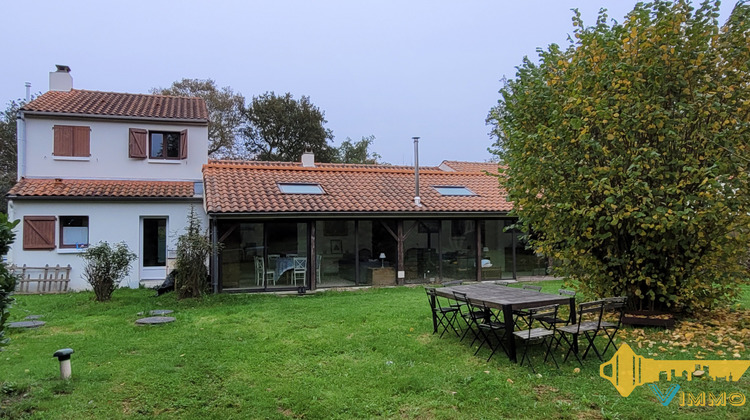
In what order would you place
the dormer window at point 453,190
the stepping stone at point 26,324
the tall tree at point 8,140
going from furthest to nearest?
the tall tree at point 8,140, the dormer window at point 453,190, the stepping stone at point 26,324

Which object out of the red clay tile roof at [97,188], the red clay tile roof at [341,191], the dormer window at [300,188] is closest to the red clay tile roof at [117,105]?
the red clay tile roof at [97,188]

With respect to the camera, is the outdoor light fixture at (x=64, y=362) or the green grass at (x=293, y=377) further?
the outdoor light fixture at (x=64, y=362)

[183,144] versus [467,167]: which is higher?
[183,144]

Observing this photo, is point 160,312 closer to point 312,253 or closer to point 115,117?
point 312,253

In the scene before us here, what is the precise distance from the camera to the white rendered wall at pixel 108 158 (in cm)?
1337

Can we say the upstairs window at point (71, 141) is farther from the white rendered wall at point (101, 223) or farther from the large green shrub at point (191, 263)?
the large green shrub at point (191, 263)

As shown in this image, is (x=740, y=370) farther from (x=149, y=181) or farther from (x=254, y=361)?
(x=149, y=181)

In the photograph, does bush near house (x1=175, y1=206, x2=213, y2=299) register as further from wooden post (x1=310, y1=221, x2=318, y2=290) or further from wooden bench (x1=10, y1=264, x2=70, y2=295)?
wooden bench (x1=10, y1=264, x2=70, y2=295)

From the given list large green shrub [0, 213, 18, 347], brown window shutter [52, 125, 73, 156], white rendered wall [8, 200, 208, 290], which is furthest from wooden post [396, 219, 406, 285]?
brown window shutter [52, 125, 73, 156]

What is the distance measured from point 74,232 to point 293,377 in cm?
1129

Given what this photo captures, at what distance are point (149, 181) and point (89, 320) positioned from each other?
7.21 meters

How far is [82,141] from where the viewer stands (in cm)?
1373

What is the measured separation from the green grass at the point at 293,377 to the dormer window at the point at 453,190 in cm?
779

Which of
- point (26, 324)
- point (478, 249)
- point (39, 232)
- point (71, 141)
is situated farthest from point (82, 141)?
point (478, 249)
